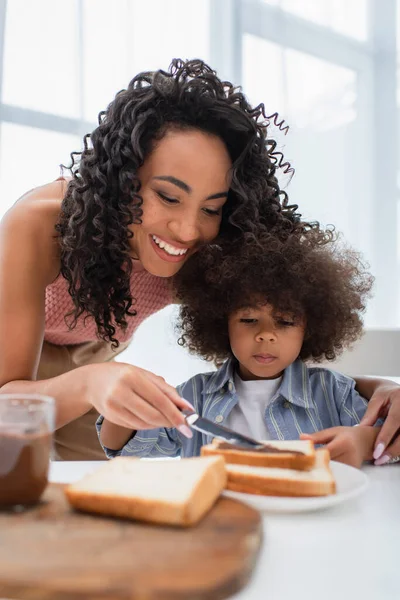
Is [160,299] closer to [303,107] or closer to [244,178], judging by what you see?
[244,178]

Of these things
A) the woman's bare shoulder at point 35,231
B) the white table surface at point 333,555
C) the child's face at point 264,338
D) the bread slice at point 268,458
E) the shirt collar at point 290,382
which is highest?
the woman's bare shoulder at point 35,231

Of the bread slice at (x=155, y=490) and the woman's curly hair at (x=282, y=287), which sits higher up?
the woman's curly hair at (x=282, y=287)

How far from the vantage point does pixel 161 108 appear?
142cm

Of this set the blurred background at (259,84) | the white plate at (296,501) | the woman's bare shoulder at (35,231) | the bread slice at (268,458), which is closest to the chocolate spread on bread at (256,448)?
the bread slice at (268,458)

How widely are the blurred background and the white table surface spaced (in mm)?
2220

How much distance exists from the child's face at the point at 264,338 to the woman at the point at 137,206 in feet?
0.62

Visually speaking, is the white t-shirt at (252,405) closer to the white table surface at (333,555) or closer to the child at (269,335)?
the child at (269,335)

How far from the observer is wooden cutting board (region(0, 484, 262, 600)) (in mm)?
509

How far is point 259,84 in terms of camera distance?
3.26 metres

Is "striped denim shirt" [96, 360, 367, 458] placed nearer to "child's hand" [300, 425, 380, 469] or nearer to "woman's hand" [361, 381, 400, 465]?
"woman's hand" [361, 381, 400, 465]

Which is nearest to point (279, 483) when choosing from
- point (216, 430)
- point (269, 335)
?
point (216, 430)

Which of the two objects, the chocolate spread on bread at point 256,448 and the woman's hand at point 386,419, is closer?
the chocolate spread on bread at point 256,448

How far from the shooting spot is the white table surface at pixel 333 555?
59cm

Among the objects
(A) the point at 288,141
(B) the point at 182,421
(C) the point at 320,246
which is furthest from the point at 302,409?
(A) the point at 288,141
